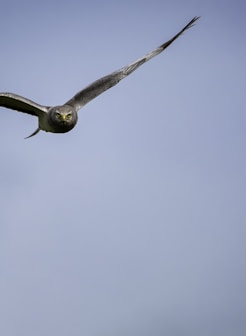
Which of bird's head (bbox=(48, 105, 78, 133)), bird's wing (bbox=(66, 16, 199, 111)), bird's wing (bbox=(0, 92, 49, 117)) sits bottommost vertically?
bird's head (bbox=(48, 105, 78, 133))

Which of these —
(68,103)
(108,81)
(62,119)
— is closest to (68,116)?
(62,119)

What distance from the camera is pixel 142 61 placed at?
66.2 ft

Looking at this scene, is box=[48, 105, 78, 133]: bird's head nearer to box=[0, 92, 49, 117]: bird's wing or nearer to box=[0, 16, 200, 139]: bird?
box=[0, 16, 200, 139]: bird

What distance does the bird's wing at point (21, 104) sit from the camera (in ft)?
57.7

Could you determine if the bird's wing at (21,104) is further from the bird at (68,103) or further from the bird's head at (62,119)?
the bird's head at (62,119)

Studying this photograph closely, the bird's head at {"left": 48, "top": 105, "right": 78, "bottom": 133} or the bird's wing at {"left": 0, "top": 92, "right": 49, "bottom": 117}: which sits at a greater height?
the bird's wing at {"left": 0, "top": 92, "right": 49, "bottom": 117}

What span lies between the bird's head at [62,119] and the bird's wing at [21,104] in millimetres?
421

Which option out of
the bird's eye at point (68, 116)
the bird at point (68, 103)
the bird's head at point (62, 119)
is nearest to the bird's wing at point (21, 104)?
the bird at point (68, 103)

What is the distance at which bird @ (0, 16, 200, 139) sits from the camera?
17.6m

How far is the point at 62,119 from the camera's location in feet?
57.3

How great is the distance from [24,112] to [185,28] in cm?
502

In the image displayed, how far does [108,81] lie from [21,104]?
2.80 meters

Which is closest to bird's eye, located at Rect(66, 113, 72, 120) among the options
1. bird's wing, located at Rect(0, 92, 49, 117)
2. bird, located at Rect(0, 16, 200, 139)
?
bird, located at Rect(0, 16, 200, 139)

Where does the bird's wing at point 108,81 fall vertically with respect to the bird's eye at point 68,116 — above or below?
above
